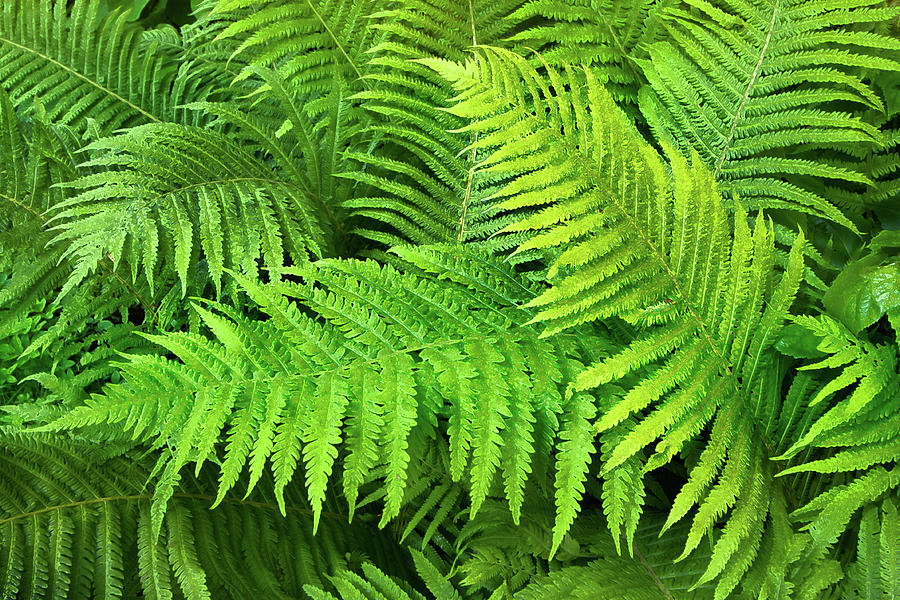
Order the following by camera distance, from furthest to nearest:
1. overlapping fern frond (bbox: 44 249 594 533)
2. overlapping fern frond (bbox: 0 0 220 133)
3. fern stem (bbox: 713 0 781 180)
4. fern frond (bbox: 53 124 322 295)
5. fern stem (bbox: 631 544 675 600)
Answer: overlapping fern frond (bbox: 0 0 220 133)
fern stem (bbox: 713 0 781 180)
fern frond (bbox: 53 124 322 295)
fern stem (bbox: 631 544 675 600)
overlapping fern frond (bbox: 44 249 594 533)

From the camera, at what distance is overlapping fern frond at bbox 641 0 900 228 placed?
1.35 m

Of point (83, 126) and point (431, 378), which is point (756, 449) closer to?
point (431, 378)

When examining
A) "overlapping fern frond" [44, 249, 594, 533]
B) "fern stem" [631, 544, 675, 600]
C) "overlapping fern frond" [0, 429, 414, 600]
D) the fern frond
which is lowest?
"overlapping fern frond" [0, 429, 414, 600]

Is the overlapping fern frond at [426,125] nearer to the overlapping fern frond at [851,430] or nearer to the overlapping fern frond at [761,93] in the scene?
the overlapping fern frond at [761,93]

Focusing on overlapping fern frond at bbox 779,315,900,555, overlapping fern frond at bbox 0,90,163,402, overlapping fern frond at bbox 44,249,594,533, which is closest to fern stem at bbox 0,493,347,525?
overlapping fern frond at bbox 44,249,594,533

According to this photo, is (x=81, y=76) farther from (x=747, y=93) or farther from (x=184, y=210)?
(x=747, y=93)

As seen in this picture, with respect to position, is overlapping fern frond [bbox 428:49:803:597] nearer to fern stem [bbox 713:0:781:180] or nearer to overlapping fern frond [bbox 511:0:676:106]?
fern stem [bbox 713:0:781:180]

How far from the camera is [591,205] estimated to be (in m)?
1.09

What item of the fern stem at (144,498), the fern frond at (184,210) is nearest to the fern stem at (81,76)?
the fern frond at (184,210)

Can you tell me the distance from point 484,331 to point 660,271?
33 cm

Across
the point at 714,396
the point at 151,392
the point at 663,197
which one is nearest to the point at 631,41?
Answer: the point at 663,197

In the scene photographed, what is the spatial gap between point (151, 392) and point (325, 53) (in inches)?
39.6

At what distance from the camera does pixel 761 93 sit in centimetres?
147

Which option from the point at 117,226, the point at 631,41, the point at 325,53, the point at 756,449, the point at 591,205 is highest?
the point at 631,41
